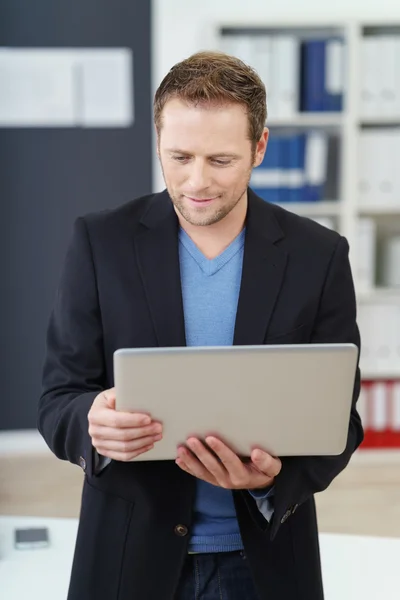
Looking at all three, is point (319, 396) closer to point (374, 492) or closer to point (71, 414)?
point (71, 414)

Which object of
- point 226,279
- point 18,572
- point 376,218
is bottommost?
point 18,572

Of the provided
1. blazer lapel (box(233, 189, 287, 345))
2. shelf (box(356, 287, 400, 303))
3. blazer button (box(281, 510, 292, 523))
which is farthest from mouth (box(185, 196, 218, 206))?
shelf (box(356, 287, 400, 303))

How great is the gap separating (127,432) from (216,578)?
11.9 inches

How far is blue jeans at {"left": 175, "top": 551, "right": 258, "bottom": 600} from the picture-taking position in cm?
124

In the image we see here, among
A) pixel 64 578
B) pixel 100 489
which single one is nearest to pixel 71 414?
pixel 100 489

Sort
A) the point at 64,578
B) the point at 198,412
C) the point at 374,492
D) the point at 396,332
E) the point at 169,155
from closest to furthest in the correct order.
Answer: the point at 198,412, the point at 169,155, the point at 64,578, the point at 374,492, the point at 396,332

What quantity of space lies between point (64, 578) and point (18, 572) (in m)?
0.13

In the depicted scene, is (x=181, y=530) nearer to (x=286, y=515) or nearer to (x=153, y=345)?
(x=286, y=515)

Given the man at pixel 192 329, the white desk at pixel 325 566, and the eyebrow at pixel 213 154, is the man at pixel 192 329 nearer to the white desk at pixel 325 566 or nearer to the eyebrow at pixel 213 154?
the eyebrow at pixel 213 154

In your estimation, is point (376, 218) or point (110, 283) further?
point (376, 218)

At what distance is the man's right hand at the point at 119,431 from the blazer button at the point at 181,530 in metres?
0.17

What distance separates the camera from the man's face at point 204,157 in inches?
47.8

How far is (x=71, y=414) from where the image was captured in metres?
1.21

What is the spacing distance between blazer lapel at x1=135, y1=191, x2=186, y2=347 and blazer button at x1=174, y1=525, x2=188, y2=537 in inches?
10.3
